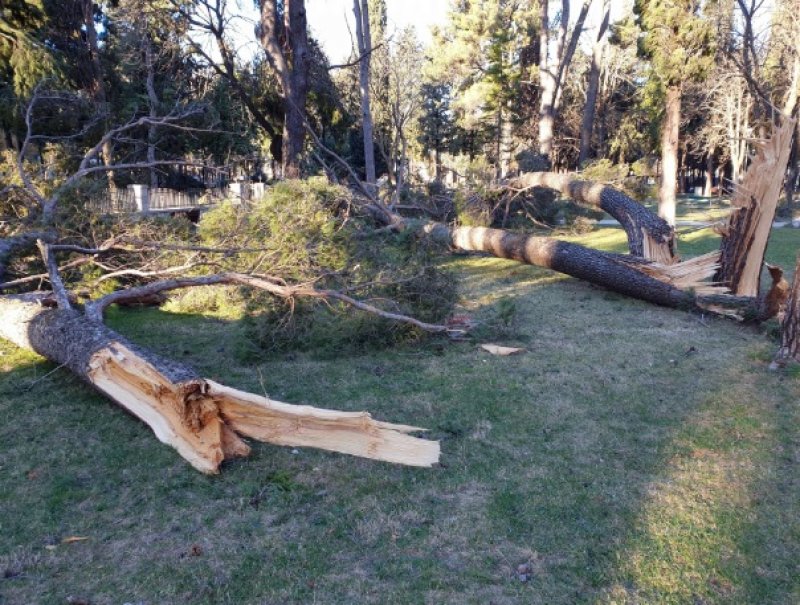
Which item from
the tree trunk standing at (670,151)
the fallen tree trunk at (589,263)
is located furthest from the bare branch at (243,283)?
the tree trunk standing at (670,151)

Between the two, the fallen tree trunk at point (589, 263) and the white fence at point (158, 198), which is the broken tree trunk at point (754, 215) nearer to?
the fallen tree trunk at point (589, 263)

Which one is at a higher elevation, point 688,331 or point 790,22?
point 790,22

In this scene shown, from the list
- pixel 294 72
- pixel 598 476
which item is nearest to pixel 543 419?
pixel 598 476

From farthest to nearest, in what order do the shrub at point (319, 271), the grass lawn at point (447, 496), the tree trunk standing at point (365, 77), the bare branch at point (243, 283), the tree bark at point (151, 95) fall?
the tree trunk standing at point (365, 77) → the tree bark at point (151, 95) → the shrub at point (319, 271) → the bare branch at point (243, 283) → the grass lawn at point (447, 496)

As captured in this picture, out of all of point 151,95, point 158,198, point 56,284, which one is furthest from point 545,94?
point 56,284

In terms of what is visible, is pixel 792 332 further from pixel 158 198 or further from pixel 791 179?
pixel 791 179

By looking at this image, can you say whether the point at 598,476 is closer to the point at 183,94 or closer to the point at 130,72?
the point at 183,94

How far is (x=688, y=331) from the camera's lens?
637cm

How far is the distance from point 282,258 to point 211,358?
151 cm

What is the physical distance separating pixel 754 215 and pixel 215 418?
6.99m

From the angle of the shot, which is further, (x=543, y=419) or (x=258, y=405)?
(x=543, y=419)

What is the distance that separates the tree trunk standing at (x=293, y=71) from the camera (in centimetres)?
1305

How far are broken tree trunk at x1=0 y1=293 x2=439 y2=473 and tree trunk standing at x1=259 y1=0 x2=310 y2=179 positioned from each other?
967 cm

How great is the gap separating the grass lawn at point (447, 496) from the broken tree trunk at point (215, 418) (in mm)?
103
